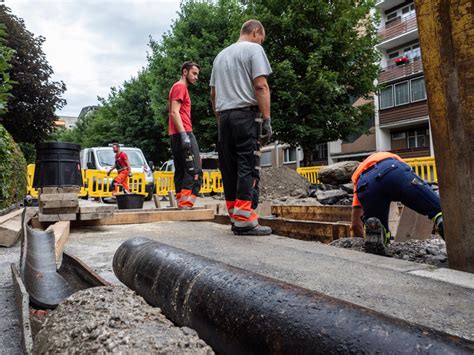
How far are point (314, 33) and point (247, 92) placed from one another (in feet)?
64.9

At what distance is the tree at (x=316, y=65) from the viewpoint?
22.5 m

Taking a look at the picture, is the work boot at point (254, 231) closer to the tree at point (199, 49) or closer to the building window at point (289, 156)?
the tree at point (199, 49)

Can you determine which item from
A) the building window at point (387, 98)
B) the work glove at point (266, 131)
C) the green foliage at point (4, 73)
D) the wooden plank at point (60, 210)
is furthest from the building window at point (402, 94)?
the wooden plank at point (60, 210)

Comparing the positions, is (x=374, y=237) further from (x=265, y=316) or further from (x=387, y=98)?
(x=387, y=98)

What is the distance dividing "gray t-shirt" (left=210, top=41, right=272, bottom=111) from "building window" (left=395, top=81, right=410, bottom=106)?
29.2 meters

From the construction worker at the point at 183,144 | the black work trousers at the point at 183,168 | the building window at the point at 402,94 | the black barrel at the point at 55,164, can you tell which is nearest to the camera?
the construction worker at the point at 183,144

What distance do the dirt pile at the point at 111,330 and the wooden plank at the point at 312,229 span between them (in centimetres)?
353

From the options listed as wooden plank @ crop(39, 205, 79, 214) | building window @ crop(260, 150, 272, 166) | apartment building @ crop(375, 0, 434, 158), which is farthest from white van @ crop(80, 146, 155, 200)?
building window @ crop(260, 150, 272, 166)

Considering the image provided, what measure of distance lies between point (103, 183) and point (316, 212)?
10122 millimetres

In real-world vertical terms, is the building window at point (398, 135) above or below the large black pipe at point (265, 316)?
above

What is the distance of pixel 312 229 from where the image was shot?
5211 millimetres

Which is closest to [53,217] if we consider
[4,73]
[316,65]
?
[4,73]

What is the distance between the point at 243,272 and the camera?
61.4 inches

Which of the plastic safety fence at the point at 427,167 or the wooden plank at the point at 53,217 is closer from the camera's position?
the wooden plank at the point at 53,217
